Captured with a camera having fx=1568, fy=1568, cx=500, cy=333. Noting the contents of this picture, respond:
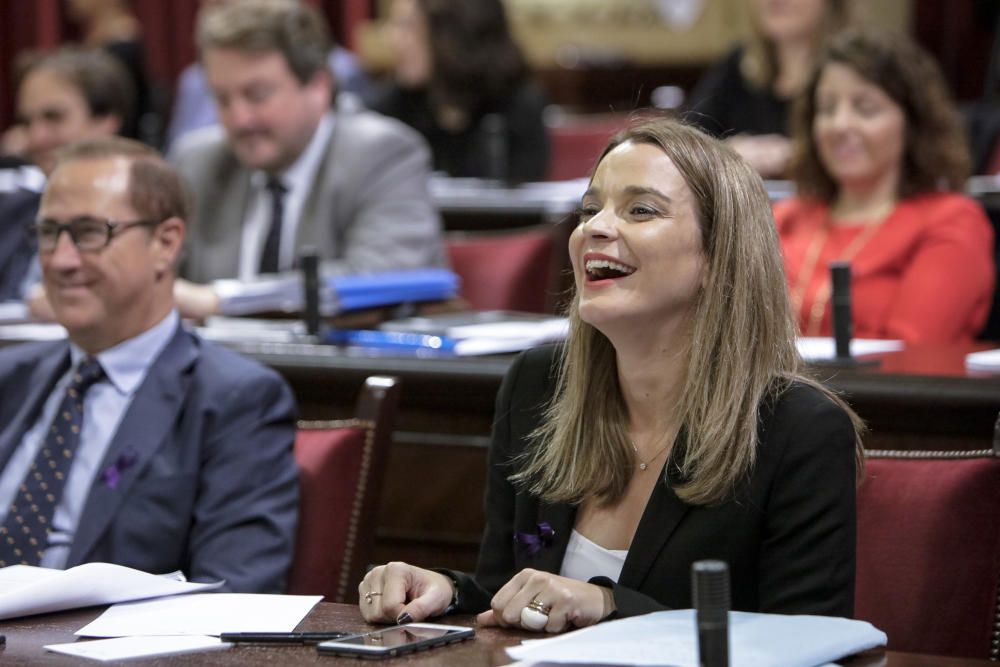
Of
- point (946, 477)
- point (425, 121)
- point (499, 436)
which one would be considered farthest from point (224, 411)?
point (425, 121)

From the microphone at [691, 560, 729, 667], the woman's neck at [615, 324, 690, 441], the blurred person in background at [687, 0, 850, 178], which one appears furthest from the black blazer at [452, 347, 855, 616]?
the blurred person in background at [687, 0, 850, 178]

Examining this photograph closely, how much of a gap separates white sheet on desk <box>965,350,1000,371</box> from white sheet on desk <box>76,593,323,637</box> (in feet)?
4.36

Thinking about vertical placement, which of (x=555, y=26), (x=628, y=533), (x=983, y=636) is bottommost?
(x=983, y=636)

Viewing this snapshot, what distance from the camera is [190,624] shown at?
66.3 inches

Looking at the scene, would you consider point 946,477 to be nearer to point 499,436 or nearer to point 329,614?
point 499,436

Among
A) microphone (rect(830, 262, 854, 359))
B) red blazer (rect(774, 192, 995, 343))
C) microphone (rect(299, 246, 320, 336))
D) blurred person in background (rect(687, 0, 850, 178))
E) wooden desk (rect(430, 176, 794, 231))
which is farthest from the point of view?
blurred person in background (rect(687, 0, 850, 178))

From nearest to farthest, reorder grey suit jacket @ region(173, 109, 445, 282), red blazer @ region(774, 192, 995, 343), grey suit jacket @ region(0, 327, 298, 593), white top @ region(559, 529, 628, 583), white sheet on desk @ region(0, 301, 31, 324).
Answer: white top @ region(559, 529, 628, 583)
grey suit jacket @ region(0, 327, 298, 593)
white sheet on desk @ region(0, 301, 31, 324)
red blazer @ region(774, 192, 995, 343)
grey suit jacket @ region(173, 109, 445, 282)

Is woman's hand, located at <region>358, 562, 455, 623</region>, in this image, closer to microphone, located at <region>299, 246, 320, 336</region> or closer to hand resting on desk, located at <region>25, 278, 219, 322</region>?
microphone, located at <region>299, 246, 320, 336</region>

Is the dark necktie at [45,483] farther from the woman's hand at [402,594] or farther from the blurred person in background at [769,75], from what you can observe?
the blurred person in background at [769,75]

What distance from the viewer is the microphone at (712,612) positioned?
1.27 m

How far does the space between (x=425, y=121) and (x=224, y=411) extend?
359cm

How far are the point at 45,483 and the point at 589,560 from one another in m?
0.98

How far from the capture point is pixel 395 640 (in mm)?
1570

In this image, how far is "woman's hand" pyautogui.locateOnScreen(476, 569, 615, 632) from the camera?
1.65 m
